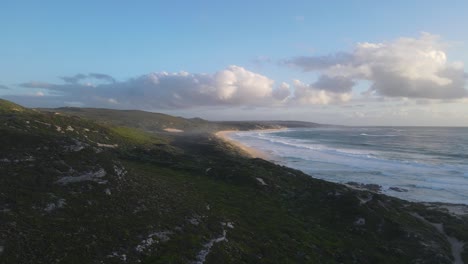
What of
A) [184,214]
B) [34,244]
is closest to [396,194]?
[184,214]

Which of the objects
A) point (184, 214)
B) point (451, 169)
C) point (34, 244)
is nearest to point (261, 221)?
point (184, 214)

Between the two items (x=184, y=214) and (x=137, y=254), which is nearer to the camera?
(x=137, y=254)

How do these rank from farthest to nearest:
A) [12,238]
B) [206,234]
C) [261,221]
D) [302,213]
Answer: [302,213] → [261,221] → [206,234] → [12,238]

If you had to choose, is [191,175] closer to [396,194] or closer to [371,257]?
[371,257]

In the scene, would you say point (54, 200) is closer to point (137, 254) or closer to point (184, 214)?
point (137, 254)

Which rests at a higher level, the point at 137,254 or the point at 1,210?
the point at 1,210

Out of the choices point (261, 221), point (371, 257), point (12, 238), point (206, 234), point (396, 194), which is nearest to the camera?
point (12, 238)
